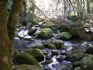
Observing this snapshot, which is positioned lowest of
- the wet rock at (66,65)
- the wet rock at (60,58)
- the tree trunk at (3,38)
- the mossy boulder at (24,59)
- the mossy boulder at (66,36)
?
the wet rock at (66,65)

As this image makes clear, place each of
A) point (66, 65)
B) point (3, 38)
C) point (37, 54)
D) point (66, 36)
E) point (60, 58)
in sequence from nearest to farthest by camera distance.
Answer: point (3, 38), point (66, 65), point (37, 54), point (60, 58), point (66, 36)

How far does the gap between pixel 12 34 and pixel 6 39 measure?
53 centimetres

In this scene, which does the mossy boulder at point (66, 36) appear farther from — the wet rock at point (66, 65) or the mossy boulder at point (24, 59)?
the mossy boulder at point (24, 59)

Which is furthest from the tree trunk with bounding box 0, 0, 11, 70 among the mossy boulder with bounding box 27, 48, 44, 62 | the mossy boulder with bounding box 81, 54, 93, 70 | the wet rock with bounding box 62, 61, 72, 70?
the mossy boulder with bounding box 27, 48, 44, 62

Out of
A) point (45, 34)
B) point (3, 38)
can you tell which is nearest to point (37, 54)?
point (45, 34)

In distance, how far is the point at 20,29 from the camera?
51.1ft

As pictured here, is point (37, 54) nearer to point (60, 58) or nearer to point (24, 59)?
point (60, 58)

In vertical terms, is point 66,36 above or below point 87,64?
below

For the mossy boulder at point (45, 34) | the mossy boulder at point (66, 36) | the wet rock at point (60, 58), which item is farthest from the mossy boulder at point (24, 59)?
the mossy boulder at point (45, 34)

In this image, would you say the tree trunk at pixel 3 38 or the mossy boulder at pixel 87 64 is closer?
the tree trunk at pixel 3 38

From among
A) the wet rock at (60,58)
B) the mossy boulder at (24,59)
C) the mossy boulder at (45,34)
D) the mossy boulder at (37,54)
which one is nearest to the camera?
the mossy boulder at (24,59)

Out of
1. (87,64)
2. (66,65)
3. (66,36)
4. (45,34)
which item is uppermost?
(87,64)

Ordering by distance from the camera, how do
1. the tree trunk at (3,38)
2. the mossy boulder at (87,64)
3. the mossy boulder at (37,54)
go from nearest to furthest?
the tree trunk at (3,38) < the mossy boulder at (87,64) < the mossy boulder at (37,54)

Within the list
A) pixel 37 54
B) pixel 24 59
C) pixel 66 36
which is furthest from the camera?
pixel 66 36
